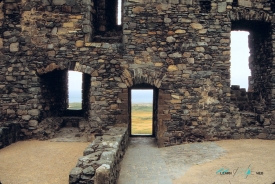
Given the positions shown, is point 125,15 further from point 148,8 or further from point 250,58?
point 250,58

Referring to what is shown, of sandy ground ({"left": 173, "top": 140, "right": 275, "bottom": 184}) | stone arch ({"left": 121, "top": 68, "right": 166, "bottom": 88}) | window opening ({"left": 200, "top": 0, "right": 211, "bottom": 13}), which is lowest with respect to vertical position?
sandy ground ({"left": 173, "top": 140, "right": 275, "bottom": 184})

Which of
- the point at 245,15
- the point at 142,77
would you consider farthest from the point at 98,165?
the point at 245,15

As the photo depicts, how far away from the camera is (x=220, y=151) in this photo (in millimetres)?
6230

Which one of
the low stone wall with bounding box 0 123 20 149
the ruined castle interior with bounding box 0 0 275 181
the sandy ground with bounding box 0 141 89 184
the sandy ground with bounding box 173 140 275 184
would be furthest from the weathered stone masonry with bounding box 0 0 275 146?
the sandy ground with bounding box 173 140 275 184

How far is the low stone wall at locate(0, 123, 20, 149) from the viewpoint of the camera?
6559 millimetres

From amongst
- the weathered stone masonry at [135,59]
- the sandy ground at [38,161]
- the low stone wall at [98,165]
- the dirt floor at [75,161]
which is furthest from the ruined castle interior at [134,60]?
the low stone wall at [98,165]

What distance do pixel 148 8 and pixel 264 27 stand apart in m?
4.09

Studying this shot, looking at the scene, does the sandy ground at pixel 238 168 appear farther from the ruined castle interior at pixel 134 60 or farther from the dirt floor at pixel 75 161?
the ruined castle interior at pixel 134 60

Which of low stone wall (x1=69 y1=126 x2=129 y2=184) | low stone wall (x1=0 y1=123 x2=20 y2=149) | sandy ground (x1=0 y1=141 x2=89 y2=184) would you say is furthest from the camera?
low stone wall (x1=0 y1=123 x2=20 y2=149)

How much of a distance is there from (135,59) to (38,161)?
396 centimetres

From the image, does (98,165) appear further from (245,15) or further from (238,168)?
(245,15)

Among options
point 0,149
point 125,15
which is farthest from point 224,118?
→ point 0,149

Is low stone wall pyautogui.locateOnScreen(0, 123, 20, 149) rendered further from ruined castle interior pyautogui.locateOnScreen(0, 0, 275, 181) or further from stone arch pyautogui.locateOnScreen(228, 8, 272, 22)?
stone arch pyautogui.locateOnScreen(228, 8, 272, 22)

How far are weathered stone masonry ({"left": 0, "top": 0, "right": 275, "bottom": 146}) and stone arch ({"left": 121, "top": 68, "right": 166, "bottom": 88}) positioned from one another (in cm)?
3
